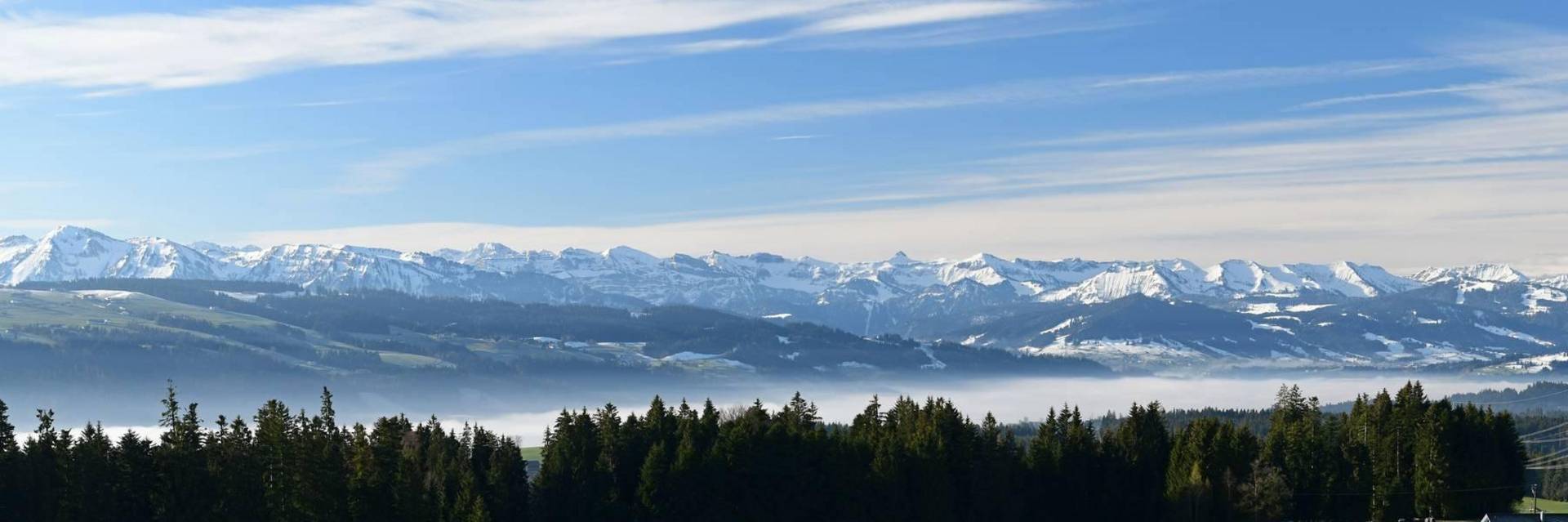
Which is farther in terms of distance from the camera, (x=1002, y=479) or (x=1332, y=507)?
(x=1332, y=507)

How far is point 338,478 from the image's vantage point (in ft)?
361

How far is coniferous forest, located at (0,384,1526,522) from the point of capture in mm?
109875

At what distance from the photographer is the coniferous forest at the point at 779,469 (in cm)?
10988

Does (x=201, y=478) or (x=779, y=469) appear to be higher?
(x=779, y=469)

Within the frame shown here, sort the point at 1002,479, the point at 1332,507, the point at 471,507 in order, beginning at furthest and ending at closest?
the point at 1332,507 < the point at 1002,479 < the point at 471,507

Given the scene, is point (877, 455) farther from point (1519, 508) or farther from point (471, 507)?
point (1519, 508)

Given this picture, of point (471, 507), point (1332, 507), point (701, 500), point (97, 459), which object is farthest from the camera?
point (1332, 507)

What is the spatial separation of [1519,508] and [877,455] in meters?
74.4

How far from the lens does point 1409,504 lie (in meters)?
156

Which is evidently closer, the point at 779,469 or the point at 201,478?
the point at 201,478

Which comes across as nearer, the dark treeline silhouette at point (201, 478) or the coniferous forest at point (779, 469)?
the dark treeline silhouette at point (201, 478)

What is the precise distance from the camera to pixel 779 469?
135625 millimetres

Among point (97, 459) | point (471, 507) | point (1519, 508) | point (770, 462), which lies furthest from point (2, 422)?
point (1519, 508)

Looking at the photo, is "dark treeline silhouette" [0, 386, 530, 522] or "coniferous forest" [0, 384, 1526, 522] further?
"coniferous forest" [0, 384, 1526, 522]
